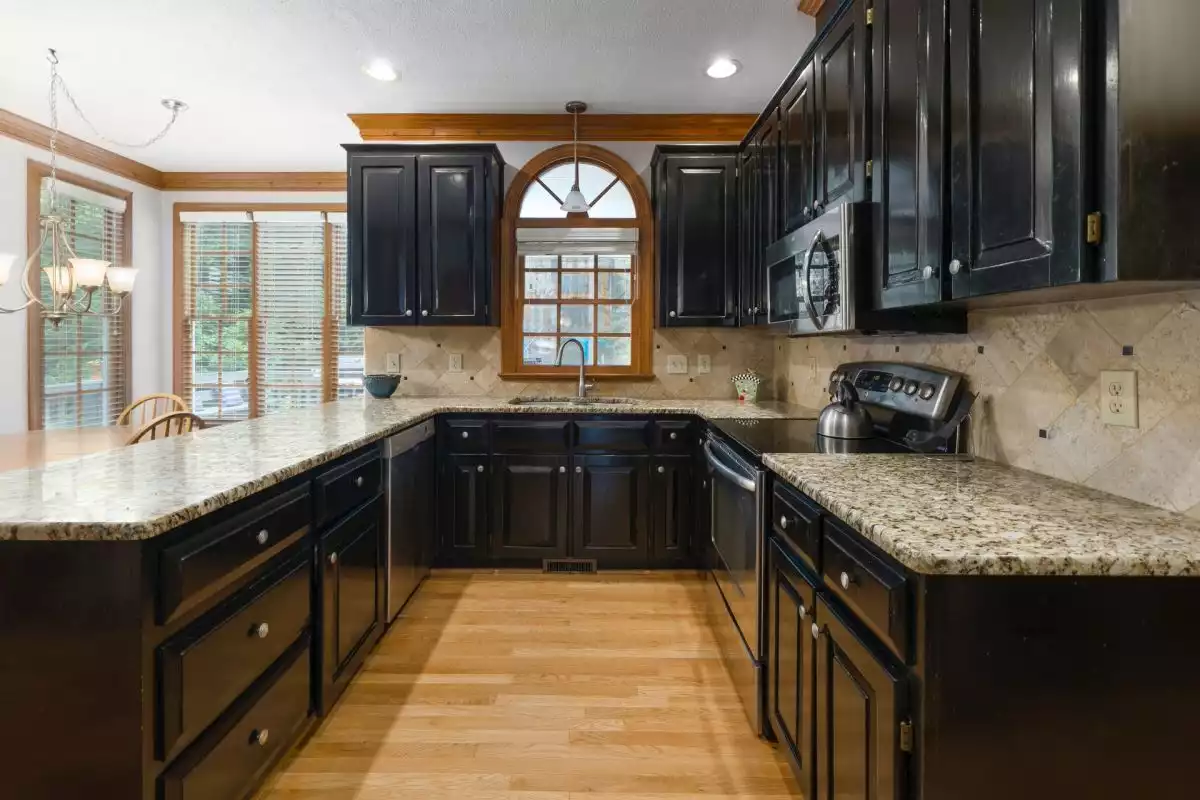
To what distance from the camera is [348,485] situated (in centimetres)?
212

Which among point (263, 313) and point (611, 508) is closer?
point (611, 508)

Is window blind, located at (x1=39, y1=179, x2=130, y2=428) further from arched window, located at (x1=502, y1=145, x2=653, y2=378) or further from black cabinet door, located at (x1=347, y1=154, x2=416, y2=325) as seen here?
arched window, located at (x1=502, y1=145, x2=653, y2=378)

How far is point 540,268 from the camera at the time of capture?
4.01m

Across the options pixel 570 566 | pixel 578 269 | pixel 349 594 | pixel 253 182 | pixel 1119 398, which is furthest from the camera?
pixel 253 182

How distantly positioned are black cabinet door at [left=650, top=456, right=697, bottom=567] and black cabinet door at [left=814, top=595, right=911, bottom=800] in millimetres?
1916

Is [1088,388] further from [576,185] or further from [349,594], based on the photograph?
[576,185]

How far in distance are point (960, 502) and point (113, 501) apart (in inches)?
67.4

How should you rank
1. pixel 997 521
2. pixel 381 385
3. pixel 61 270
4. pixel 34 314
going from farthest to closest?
pixel 34 314 → pixel 381 385 → pixel 61 270 → pixel 997 521

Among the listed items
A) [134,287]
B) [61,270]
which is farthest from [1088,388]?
[134,287]

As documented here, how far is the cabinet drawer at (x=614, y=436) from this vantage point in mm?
3348

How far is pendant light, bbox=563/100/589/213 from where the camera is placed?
3445 millimetres

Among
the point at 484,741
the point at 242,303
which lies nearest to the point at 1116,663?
the point at 484,741

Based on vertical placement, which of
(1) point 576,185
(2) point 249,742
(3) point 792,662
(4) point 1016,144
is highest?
(1) point 576,185

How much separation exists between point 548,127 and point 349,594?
117 inches
